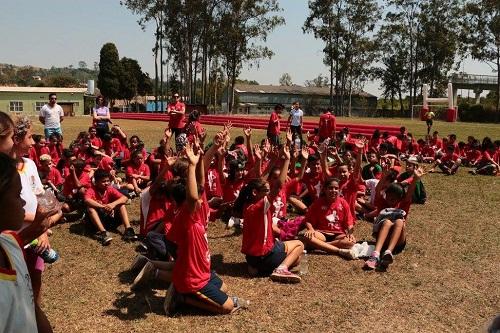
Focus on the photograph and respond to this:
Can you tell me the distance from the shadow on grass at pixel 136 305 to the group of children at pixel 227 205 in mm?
137

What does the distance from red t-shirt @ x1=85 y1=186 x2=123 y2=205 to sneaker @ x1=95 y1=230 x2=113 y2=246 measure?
57 centimetres

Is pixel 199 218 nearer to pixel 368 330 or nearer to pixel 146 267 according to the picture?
pixel 146 267

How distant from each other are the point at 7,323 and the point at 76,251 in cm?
554

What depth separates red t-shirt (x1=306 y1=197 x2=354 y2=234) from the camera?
7246 millimetres

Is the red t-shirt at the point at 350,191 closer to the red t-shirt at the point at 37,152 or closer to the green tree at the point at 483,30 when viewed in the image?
the red t-shirt at the point at 37,152

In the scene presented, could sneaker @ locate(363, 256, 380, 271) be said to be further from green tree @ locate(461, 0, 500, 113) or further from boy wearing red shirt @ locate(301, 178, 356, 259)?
green tree @ locate(461, 0, 500, 113)

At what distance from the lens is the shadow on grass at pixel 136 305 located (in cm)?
508

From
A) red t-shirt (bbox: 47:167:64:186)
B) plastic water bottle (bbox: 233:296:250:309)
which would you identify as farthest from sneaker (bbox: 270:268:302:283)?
red t-shirt (bbox: 47:167:64:186)

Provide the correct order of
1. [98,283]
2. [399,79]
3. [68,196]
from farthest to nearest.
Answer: [399,79] → [68,196] → [98,283]

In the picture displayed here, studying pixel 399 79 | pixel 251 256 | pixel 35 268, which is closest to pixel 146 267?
pixel 251 256

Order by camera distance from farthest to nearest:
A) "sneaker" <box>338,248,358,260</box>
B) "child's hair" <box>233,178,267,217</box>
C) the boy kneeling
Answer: the boy kneeling → "sneaker" <box>338,248,358,260</box> → "child's hair" <box>233,178,267,217</box>

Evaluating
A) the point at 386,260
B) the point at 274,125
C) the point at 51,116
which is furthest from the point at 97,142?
the point at 386,260

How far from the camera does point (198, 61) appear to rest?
189 feet

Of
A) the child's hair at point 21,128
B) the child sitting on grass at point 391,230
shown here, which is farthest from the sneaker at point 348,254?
the child's hair at point 21,128
